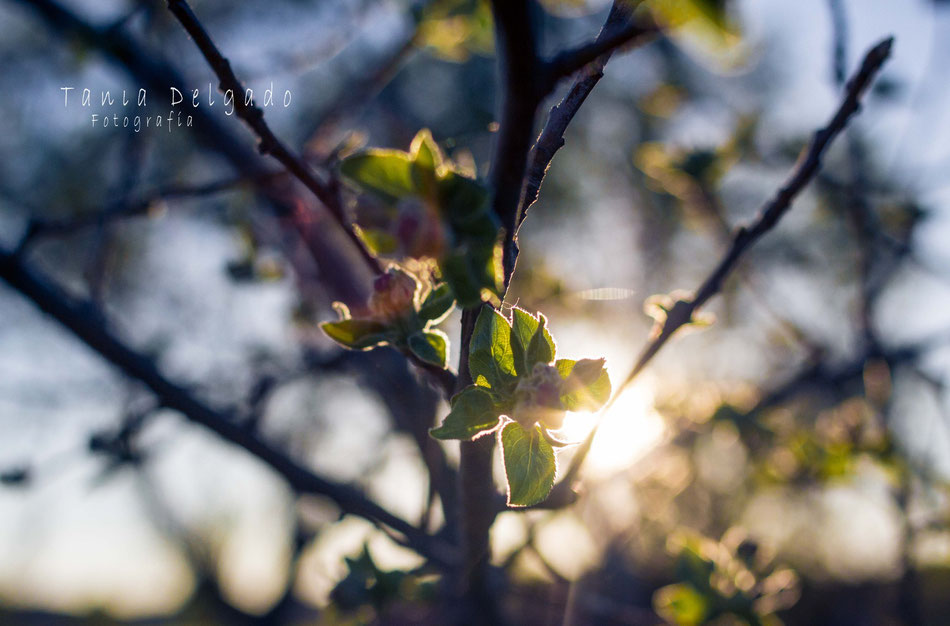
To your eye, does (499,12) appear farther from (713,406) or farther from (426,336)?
(713,406)

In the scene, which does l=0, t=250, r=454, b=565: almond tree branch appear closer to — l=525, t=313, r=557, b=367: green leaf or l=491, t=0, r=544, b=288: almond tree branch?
l=525, t=313, r=557, b=367: green leaf

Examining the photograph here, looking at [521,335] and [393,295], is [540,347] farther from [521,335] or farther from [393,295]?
[393,295]

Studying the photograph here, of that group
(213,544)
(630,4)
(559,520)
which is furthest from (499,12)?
(213,544)

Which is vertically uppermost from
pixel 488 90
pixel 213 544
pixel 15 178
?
pixel 488 90

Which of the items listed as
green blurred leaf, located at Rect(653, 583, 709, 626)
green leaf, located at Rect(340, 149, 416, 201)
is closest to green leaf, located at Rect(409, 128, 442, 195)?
green leaf, located at Rect(340, 149, 416, 201)

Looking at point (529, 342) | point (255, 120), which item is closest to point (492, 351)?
point (529, 342)

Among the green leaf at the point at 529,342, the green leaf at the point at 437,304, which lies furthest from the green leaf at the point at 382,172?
the green leaf at the point at 529,342
